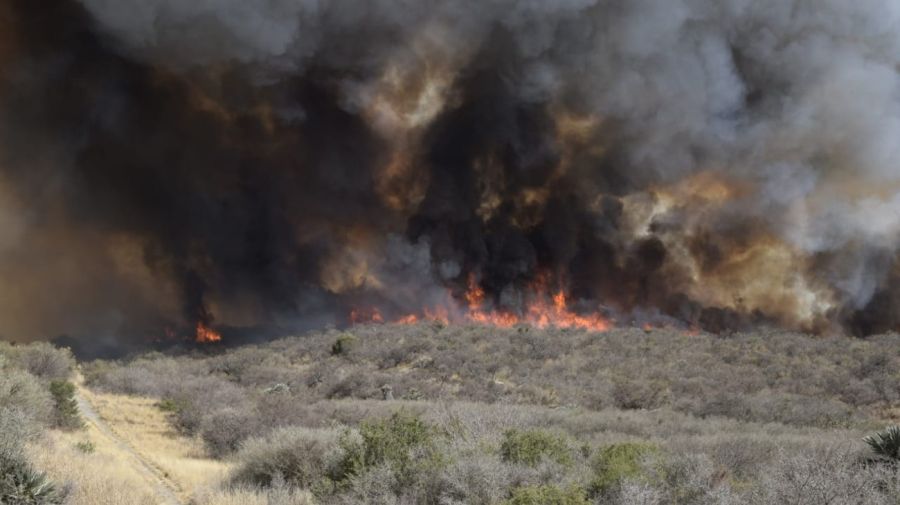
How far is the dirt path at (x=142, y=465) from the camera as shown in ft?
44.5

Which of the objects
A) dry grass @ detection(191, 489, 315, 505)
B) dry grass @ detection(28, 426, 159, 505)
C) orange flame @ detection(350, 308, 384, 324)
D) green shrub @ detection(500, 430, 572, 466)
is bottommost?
dry grass @ detection(191, 489, 315, 505)

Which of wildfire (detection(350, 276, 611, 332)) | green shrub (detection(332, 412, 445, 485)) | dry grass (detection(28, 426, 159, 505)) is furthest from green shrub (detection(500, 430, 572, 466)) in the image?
wildfire (detection(350, 276, 611, 332))

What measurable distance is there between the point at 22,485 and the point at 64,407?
13077mm

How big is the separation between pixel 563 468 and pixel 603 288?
5766 centimetres

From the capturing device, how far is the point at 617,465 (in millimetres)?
10133

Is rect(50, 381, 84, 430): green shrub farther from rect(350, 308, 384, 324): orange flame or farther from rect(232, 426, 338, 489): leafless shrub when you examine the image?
rect(350, 308, 384, 324): orange flame

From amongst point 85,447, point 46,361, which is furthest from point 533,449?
point 46,361

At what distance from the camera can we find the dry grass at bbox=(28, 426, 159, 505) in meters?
10.8

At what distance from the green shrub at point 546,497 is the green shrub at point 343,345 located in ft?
109

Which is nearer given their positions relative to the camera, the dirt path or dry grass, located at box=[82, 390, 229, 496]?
the dirt path

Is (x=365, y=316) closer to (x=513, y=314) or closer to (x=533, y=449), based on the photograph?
(x=513, y=314)

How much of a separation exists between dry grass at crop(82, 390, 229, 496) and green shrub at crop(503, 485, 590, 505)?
7992mm

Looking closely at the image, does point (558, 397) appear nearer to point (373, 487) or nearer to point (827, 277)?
point (373, 487)

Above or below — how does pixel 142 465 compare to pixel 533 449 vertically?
below
